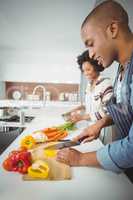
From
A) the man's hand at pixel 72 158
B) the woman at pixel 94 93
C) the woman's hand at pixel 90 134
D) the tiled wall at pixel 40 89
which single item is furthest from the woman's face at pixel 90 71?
the tiled wall at pixel 40 89

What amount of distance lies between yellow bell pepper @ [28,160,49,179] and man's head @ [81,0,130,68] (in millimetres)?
Answer: 510

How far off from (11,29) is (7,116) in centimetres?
130

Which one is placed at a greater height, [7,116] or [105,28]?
[105,28]

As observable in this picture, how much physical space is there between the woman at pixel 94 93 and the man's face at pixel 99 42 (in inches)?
29.3

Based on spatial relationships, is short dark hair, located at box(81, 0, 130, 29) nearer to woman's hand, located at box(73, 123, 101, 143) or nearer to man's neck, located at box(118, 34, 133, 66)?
man's neck, located at box(118, 34, 133, 66)

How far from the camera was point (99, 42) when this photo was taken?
90cm

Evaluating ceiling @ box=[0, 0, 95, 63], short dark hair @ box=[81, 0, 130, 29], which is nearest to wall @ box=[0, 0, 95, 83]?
ceiling @ box=[0, 0, 95, 63]

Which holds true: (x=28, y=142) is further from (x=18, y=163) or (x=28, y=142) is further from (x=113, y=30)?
(x=113, y=30)

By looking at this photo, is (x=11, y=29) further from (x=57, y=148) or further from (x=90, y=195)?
(x=90, y=195)

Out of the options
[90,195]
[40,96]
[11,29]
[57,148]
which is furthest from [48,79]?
[90,195]

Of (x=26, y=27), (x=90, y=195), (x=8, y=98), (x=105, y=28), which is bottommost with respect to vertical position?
(x=90, y=195)

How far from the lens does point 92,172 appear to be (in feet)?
3.02

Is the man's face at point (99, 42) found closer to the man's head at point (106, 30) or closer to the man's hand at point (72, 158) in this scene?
the man's head at point (106, 30)

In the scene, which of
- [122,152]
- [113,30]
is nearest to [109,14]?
[113,30]
